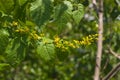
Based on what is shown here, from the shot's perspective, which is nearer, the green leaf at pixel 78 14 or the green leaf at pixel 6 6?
the green leaf at pixel 78 14

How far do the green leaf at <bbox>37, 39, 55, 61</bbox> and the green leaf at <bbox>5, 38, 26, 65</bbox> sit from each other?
7cm

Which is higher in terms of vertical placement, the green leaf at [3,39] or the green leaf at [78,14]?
the green leaf at [78,14]

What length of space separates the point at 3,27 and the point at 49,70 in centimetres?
329

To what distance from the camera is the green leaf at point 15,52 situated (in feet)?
5.63

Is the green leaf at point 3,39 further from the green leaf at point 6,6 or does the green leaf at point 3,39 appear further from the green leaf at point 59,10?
the green leaf at point 59,10

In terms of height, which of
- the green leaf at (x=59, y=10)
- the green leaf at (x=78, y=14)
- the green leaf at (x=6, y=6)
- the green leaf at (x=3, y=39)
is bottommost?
the green leaf at (x=3, y=39)

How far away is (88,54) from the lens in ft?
13.8

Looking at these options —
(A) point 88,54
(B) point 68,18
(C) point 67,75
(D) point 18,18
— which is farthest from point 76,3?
(C) point 67,75

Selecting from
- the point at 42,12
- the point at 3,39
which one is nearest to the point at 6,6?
the point at 3,39

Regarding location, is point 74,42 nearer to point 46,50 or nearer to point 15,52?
point 46,50

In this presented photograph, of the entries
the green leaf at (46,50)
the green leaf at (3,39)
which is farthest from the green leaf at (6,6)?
the green leaf at (46,50)

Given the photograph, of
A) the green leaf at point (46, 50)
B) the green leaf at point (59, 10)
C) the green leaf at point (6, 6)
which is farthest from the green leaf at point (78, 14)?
the green leaf at point (6, 6)

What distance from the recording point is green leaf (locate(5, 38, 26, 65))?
5.63 feet

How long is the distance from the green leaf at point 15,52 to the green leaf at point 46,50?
2.9 inches
